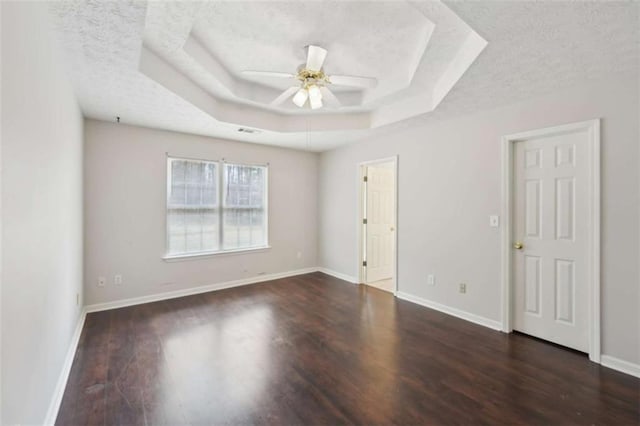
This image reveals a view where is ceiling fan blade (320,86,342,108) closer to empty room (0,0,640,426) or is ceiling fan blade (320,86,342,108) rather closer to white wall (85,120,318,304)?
empty room (0,0,640,426)

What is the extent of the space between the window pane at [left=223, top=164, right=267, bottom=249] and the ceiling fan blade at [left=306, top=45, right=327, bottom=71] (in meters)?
2.85

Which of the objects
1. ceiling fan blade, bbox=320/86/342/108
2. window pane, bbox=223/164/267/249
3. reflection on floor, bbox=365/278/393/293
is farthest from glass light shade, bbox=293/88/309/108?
reflection on floor, bbox=365/278/393/293

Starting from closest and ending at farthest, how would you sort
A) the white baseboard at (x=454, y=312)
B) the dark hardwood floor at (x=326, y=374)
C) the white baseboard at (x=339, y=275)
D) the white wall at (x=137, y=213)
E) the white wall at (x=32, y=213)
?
the white wall at (x=32, y=213), the dark hardwood floor at (x=326, y=374), the white baseboard at (x=454, y=312), the white wall at (x=137, y=213), the white baseboard at (x=339, y=275)

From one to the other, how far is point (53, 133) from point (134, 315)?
2.48 meters

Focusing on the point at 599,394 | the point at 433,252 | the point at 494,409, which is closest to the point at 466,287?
the point at 433,252

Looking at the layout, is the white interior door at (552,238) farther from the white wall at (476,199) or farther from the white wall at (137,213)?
the white wall at (137,213)

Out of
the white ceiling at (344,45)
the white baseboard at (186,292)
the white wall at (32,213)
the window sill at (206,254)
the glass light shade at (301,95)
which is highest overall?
the white ceiling at (344,45)

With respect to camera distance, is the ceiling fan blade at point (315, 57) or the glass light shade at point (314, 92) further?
the glass light shade at point (314, 92)

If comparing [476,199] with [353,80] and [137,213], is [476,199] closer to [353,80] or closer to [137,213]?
[353,80]

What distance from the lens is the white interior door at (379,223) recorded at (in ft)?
16.8

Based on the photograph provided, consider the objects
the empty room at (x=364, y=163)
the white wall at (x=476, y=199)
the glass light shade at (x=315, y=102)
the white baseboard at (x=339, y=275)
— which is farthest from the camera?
the white baseboard at (x=339, y=275)

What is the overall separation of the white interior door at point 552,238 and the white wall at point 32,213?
389 cm

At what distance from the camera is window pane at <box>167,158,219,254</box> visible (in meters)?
4.31

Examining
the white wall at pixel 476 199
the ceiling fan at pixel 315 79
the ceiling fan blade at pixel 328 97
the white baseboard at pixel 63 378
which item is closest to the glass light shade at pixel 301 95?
the ceiling fan at pixel 315 79
